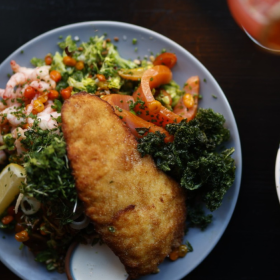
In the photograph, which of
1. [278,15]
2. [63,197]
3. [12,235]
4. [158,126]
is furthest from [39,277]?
[278,15]

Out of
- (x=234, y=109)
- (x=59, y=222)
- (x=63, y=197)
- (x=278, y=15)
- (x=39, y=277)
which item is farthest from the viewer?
(x=234, y=109)

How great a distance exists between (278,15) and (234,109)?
5.05 ft

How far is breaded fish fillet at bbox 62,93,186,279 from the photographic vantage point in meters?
2.84

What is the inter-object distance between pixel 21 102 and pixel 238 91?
7.41 ft

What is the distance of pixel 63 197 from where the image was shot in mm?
2934

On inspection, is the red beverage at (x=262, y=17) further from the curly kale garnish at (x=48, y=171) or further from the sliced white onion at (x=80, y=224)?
the sliced white onion at (x=80, y=224)

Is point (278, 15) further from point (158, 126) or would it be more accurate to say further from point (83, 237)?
point (83, 237)

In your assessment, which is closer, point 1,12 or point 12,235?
point 12,235

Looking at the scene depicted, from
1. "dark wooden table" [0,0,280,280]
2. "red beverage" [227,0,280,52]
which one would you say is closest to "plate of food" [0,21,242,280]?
"dark wooden table" [0,0,280,280]

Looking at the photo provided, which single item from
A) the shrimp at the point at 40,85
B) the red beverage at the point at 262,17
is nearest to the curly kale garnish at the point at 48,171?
the shrimp at the point at 40,85

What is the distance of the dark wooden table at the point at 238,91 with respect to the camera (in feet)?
12.0

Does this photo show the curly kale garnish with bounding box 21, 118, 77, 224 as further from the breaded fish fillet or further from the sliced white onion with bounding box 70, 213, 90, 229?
the sliced white onion with bounding box 70, 213, 90, 229

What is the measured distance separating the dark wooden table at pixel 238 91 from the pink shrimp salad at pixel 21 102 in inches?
21.8

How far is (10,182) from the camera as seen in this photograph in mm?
3260
